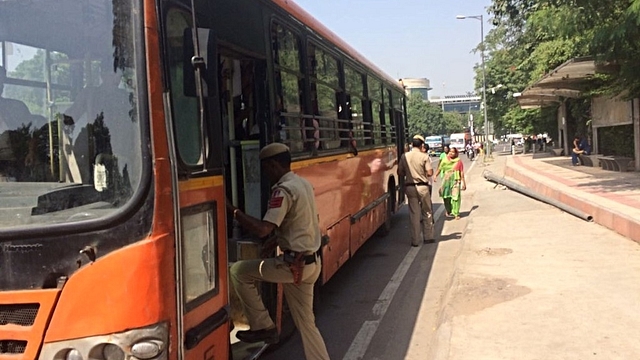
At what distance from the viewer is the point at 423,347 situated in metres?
5.79

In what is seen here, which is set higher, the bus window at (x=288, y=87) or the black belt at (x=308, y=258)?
the bus window at (x=288, y=87)

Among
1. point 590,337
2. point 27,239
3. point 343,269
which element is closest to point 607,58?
point 343,269

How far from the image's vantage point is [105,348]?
8.89 ft

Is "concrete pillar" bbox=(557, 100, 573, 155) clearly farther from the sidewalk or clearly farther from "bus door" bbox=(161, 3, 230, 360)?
"bus door" bbox=(161, 3, 230, 360)

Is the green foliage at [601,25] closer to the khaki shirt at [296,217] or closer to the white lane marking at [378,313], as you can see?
the white lane marking at [378,313]

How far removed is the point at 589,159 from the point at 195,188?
2545 cm

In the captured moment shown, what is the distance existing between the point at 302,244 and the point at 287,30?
2251mm

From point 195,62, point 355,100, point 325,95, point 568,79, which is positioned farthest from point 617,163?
point 195,62

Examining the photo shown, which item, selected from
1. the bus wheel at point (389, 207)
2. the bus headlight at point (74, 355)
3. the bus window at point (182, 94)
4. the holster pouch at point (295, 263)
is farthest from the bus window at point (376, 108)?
the bus headlight at point (74, 355)

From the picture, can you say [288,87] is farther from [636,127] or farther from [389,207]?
[636,127]

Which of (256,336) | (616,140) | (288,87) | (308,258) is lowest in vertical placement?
(256,336)

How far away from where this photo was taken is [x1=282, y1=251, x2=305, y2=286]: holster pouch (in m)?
4.25

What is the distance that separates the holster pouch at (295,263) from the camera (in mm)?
4254

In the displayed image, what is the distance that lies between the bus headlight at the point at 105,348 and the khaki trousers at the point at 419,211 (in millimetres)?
8355
